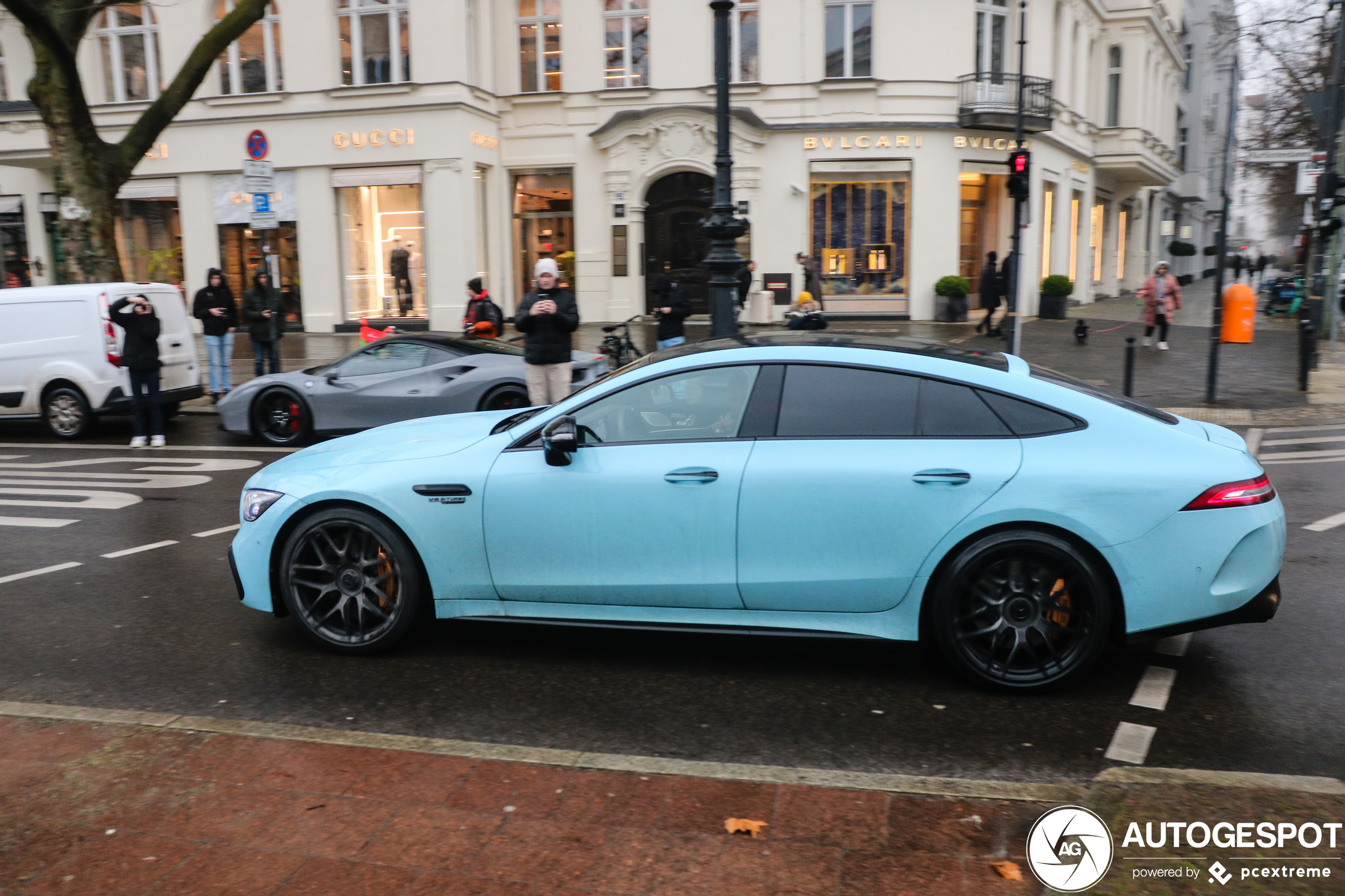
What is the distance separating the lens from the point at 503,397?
449 inches

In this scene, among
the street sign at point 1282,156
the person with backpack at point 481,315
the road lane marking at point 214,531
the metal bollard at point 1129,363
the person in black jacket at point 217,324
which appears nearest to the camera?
the road lane marking at point 214,531

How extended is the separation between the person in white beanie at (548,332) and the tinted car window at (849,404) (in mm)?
5482

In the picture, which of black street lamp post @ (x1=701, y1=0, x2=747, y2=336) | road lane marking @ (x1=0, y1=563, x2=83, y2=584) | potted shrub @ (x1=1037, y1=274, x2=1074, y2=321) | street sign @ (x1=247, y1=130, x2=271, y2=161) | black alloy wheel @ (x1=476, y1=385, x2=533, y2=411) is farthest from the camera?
potted shrub @ (x1=1037, y1=274, x2=1074, y2=321)

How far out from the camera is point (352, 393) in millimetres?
11703

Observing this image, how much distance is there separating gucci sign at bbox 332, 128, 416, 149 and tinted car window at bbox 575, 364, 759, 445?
22.8 meters

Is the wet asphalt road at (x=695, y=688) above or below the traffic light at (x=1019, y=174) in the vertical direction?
below

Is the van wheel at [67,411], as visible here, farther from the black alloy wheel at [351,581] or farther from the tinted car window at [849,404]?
the tinted car window at [849,404]

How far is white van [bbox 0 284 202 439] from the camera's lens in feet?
40.4

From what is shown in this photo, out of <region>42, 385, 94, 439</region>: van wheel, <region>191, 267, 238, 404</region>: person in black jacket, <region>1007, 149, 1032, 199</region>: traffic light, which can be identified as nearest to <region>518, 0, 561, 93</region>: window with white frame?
<region>1007, 149, 1032, 199</region>: traffic light

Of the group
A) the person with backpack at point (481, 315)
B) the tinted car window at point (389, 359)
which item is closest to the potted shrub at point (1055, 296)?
the person with backpack at point (481, 315)

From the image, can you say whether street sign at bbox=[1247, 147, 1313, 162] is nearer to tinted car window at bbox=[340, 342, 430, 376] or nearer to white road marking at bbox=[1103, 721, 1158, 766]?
tinted car window at bbox=[340, 342, 430, 376]

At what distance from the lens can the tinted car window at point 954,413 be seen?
4570 millimetres

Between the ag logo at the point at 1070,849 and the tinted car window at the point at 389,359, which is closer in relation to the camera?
the ag logo at the point at 1070,849

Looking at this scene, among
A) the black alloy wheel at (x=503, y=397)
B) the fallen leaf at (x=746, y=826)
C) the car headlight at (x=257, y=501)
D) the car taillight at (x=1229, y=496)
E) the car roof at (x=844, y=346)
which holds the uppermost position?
the car roof at (x=844, y=346)
